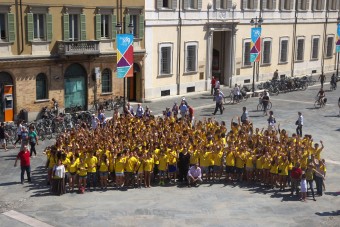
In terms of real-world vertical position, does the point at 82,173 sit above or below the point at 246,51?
below

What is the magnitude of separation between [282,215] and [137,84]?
926 inches

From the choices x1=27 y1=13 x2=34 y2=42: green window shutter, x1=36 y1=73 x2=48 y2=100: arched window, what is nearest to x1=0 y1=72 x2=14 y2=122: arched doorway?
x1=36 y1=73 x2=48 y2=100: arched window

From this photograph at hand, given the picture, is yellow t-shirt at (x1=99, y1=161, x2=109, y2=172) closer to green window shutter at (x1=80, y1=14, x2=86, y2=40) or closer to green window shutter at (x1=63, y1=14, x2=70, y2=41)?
green window shutter at (x1=63, y1=14, x2=70, y2=41)

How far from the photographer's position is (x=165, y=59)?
135 ft

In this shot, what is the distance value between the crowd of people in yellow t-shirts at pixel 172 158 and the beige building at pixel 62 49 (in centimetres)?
916

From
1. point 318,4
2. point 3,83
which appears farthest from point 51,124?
point 318,4

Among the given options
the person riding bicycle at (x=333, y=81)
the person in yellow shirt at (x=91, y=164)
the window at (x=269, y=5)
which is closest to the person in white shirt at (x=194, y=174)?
the person in yellow shirt at (x=91, y=164)

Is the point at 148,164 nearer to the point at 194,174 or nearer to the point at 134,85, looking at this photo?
the point at 194,174

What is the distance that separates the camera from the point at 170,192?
65.5ft

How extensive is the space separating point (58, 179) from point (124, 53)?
33.3 feet

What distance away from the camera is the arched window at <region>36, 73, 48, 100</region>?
32.9 meters

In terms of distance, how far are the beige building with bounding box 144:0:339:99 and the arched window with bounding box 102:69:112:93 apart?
3.58 m

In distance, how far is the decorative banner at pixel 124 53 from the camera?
27.3 m

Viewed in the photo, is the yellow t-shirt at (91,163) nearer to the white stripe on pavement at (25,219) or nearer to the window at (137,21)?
the white stripe on pavement at (25,219)
